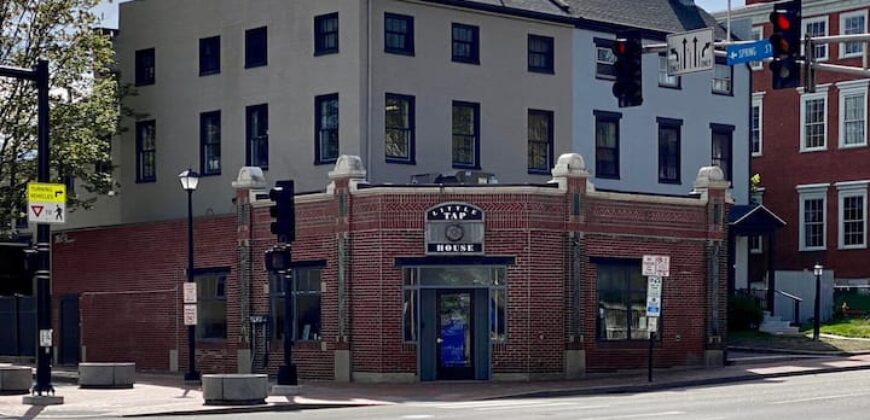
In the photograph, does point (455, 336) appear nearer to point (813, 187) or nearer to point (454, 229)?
point (454, 229)

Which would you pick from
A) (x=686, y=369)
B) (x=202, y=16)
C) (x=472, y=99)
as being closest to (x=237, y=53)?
(x=202, y=16)

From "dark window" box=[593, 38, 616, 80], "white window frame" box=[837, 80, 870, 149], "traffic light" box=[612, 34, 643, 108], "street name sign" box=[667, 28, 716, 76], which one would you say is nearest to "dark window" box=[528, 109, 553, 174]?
"dark window" box=[593, 38, 616, 80]

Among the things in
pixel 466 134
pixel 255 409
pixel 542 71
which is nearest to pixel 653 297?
pixel 466 134

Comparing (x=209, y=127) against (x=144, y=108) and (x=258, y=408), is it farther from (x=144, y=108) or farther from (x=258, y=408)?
(x=258, y=408)

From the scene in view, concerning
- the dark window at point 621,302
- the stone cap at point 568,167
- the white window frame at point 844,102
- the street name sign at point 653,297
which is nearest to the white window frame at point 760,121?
the white window frame at point 844,102

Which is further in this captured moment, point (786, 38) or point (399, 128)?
point (399, 128)

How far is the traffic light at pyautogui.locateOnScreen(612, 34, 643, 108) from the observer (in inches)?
1000

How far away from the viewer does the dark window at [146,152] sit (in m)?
49.6

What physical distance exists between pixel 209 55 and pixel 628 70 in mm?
24763

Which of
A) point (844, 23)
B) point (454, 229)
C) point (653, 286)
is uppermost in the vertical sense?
point (844, 23)

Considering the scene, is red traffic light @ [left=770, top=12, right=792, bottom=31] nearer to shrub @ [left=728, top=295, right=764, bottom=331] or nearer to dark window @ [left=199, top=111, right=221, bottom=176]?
dark window @ [left=199, top=111, right=221, bottom=176]

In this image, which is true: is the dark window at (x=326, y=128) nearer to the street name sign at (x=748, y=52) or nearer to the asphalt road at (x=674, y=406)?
the asphalt road at (x=674, y=406)

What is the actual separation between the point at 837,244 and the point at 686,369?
82.3ft

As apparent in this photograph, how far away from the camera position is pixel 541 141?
47.9m
